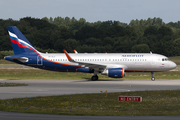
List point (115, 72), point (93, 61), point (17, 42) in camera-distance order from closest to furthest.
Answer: point (115, 72)
point (93, 61)
point (17, 42)

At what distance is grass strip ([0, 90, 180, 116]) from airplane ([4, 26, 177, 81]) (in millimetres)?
18606

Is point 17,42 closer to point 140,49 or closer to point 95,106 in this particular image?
point 95,106

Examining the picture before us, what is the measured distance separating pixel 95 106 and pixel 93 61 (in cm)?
2475

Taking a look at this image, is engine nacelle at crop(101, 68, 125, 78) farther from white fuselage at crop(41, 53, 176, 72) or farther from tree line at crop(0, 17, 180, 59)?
tree line at crop(0, 17, 180, 59)

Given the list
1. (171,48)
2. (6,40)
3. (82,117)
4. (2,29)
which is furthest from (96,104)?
(2,29)

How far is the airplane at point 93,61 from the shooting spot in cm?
4400

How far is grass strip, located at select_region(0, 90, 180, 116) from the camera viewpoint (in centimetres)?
1805

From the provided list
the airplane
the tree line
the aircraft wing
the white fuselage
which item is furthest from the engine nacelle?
the tree line

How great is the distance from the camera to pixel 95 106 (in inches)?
806

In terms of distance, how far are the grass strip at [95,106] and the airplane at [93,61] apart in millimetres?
18606

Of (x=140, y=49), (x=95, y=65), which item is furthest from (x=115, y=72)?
(x=140, y=49)

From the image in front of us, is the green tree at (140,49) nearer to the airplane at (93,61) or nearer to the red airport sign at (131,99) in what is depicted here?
the airplane at (93,61)

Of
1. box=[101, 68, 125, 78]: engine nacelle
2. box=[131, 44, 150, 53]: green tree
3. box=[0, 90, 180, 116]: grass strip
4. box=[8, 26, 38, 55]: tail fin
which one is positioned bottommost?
box=[0, 90, 180, 116]: grass strip

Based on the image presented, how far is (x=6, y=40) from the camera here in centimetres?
12988
